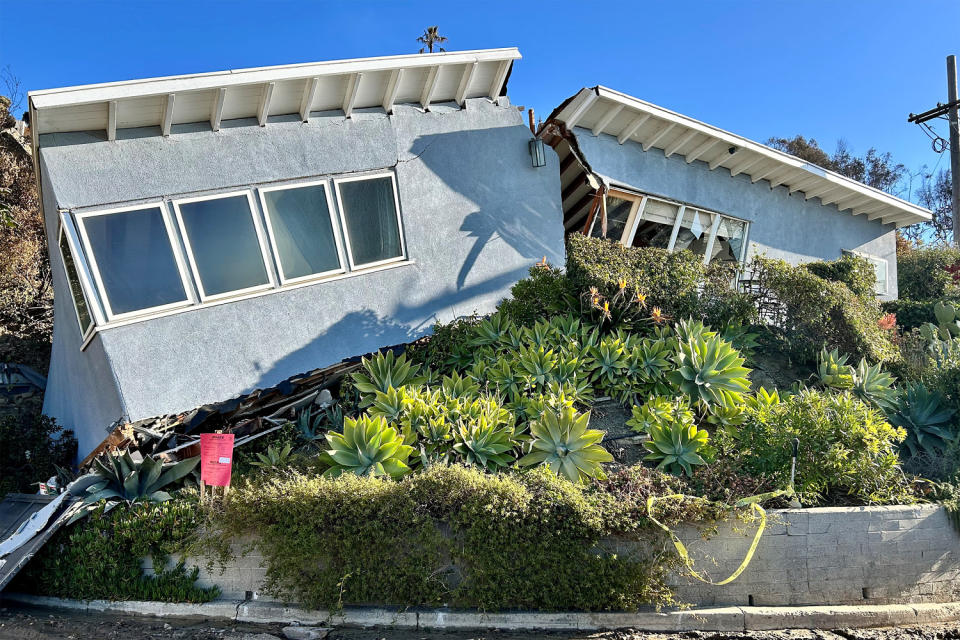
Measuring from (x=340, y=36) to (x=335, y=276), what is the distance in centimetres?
553

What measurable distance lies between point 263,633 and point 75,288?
559 cm

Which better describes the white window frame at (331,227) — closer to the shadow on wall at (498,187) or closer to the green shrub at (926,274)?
the shadow on wall at (498,187)

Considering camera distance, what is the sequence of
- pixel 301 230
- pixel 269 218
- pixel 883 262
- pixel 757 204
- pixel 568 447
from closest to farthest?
pixel 568 447 < pixel 269 218 < pixel 301 230 < pixel 757 204 < pixel 883 262

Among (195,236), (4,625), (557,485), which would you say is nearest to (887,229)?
(557,485)

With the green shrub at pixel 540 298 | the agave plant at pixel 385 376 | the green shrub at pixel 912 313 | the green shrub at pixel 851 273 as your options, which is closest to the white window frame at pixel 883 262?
the green shrub at pixel 912 313

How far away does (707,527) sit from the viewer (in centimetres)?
584

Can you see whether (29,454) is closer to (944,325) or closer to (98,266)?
(98,266)

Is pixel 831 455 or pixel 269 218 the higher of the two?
pixel 269 218

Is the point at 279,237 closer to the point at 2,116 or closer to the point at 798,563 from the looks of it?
the point at 798,563

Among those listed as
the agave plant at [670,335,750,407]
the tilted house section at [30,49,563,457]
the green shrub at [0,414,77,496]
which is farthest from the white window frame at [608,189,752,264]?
the green shrub at [0,414,77,496]

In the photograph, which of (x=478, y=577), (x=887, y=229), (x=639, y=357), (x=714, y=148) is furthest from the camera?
(x=887, y=229)

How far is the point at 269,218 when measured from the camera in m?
8.79

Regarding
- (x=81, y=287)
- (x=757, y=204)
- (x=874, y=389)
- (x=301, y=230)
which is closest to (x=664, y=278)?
(x=874, y=389)

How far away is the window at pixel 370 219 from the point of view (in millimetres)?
9391
